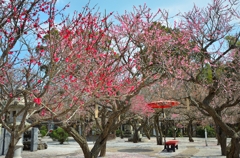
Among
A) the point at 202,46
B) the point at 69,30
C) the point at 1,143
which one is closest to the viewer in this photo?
the point at 69,30

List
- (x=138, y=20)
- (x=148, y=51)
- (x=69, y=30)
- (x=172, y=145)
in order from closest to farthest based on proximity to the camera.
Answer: (x=69, y=30), (x=148, y=51), (x=138, y=20), (x=172, y=145)

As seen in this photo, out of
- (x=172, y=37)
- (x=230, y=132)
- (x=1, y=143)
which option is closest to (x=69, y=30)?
(x=172, y=37)

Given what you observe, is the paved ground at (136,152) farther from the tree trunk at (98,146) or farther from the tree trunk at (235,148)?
the tree trunk at (98,146)

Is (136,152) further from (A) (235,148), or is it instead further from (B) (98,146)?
(B) (98,146)

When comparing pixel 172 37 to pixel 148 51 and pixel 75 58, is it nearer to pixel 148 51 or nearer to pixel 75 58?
pixel 148 51

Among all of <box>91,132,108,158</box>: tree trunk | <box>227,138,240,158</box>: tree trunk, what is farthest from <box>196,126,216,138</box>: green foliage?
<box>91,132,108,158</box>: tree trunk

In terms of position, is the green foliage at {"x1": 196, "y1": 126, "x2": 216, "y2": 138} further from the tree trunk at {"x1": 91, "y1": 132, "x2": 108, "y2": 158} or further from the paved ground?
the tree trunk at {"x1": 91, "y1": 132, "x2": 108, "y2": 158}

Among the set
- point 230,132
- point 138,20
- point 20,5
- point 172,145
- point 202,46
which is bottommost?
point 172,145

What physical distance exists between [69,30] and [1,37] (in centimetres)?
106

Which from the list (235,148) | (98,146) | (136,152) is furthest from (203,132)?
(98,146)

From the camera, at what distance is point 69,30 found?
3.81m

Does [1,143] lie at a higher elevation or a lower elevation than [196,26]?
lower

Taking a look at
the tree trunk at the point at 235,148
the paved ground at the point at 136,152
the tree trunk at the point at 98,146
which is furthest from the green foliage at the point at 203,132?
the tree trunk at the point at 98,146

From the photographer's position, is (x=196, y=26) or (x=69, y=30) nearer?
(x=69, y=30)
